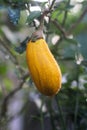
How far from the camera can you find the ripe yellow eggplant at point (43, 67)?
620 mm

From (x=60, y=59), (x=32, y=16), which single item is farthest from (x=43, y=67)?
(x=60, y=59)

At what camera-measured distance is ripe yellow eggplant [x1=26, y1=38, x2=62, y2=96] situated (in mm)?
620

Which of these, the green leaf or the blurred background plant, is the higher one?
the green leaf

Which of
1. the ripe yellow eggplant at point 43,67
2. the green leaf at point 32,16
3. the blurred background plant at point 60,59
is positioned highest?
the green leaf at point 32,16

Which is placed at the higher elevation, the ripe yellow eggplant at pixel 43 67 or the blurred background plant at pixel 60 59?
the ripe yellow eggplant at pixel 43 67

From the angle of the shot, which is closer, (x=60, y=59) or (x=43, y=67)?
(x=43, y=67)

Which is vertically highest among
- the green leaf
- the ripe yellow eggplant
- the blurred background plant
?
the green leaf

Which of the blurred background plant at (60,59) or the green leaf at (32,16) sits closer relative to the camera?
the green leaf at (32,16)

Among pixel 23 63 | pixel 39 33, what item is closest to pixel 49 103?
pixel 23 63

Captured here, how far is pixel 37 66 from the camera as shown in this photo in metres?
0.62

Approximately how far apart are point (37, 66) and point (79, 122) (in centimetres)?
41

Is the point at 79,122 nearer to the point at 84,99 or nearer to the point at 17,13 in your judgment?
the point at 84,99

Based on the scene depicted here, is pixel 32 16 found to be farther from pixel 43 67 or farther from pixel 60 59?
pixel 60 59

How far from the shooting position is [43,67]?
2.04ft
